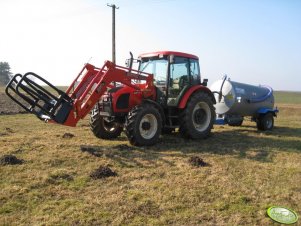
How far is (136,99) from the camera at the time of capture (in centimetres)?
1001

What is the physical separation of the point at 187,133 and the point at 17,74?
4.94 m

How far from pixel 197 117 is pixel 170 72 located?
5.56ft

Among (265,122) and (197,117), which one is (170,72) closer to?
(197,117)

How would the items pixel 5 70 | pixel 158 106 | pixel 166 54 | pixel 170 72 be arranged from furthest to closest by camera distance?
pixel 5 70 → pixel 170 72 → pixel 166 54 → pixel 158 106

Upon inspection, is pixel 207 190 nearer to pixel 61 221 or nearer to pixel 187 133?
pixel 61 221

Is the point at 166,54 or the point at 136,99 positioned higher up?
the point at 166,54

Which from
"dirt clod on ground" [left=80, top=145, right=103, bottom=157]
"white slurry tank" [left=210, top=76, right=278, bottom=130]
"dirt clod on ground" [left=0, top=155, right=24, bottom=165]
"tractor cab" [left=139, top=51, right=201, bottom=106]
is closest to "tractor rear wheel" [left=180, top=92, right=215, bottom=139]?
"tractor cab" [left=139, top=51, right=201, bottom=106]

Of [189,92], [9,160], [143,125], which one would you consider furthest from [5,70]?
[9,160]

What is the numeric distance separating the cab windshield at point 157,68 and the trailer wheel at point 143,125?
1278mm

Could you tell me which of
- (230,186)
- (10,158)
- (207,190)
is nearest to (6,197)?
(10,158)

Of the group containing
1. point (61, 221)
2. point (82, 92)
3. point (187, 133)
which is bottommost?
point (61, 221)

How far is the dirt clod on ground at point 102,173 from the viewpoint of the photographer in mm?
6743

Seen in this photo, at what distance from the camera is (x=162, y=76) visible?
10.6 meters

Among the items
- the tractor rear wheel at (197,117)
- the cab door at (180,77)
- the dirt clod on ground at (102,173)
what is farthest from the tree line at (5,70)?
the dirt clod on ground at (102,173)
